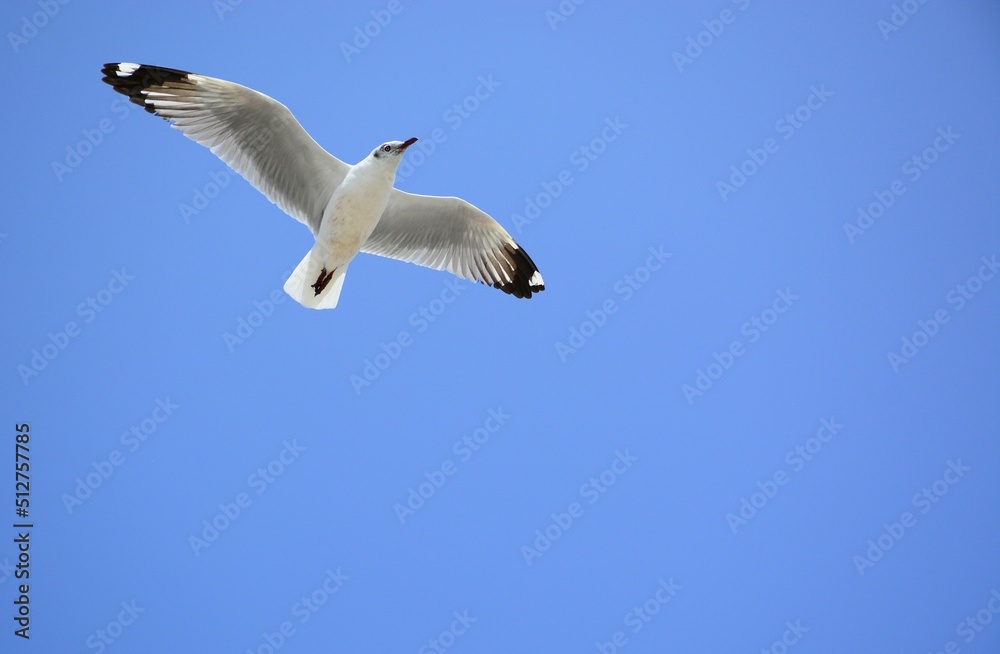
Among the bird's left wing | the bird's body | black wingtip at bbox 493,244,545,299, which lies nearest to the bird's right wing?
the bird's body

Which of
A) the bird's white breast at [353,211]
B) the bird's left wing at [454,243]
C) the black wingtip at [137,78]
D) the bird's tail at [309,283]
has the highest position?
the bird's left wing at [454,243]

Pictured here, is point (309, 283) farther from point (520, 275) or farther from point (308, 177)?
point (520, 275)

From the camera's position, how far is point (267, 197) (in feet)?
22.9

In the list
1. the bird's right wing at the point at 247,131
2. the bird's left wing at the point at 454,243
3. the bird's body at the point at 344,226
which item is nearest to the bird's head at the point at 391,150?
the bird's body at the point at 344,226

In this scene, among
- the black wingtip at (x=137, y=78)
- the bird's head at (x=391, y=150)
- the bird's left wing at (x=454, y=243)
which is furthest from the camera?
the bird's left wing at (x=454, y=243)

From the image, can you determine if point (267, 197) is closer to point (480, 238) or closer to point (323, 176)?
point (323, 176)

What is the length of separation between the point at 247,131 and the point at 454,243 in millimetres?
1641

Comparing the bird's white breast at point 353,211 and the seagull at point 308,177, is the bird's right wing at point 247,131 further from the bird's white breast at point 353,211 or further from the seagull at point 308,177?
the bird's white breast at point 353,211

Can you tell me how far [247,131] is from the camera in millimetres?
6699

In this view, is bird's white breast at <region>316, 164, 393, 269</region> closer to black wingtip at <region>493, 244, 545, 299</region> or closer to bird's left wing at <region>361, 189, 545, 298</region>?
bird's left wing at <region>361, 189, 545, 298</region>

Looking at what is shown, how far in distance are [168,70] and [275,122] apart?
72 centimetres

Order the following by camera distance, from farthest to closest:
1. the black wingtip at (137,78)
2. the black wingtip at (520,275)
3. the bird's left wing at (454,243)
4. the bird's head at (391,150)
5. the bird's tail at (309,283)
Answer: the black wingtip at (520,275), the bird's left wing at (454,243), the bird's tail at (309,283), the bird's head at (391,150), the black wingtip at (137,78)

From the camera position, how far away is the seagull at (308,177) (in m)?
6.52

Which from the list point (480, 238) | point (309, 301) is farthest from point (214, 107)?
point (480, 238)
